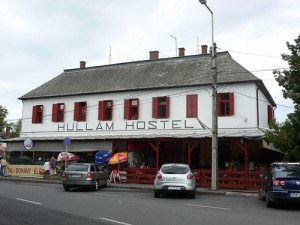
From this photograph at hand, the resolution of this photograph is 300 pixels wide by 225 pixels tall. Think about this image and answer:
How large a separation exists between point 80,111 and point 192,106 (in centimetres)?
960

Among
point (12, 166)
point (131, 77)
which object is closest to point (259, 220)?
point (131, 77)

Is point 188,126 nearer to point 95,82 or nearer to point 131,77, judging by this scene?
point 131,77

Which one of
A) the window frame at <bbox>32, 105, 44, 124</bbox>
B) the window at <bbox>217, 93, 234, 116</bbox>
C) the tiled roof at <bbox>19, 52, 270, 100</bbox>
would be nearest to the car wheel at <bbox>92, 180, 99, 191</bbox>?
the tiled roof at <bbox>19, 52, 270, 100</bbox>

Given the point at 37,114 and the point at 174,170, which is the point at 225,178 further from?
the point at 37,114

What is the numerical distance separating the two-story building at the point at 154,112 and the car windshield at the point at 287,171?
7.21 m

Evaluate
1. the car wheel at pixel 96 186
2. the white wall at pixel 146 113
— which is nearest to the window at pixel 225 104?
the white wall at pixel 146 113

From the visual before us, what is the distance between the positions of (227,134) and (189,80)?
5.56 m

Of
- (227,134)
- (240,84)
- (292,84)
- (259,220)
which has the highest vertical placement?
(240,84)

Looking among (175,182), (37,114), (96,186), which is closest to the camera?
(175,182)

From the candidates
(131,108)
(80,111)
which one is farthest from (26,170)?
(131,108)

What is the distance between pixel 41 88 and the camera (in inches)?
1369

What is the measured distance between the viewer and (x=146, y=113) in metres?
28.2

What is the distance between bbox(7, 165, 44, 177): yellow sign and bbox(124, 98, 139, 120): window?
28.5ft

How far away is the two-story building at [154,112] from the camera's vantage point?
2525 centimetres
